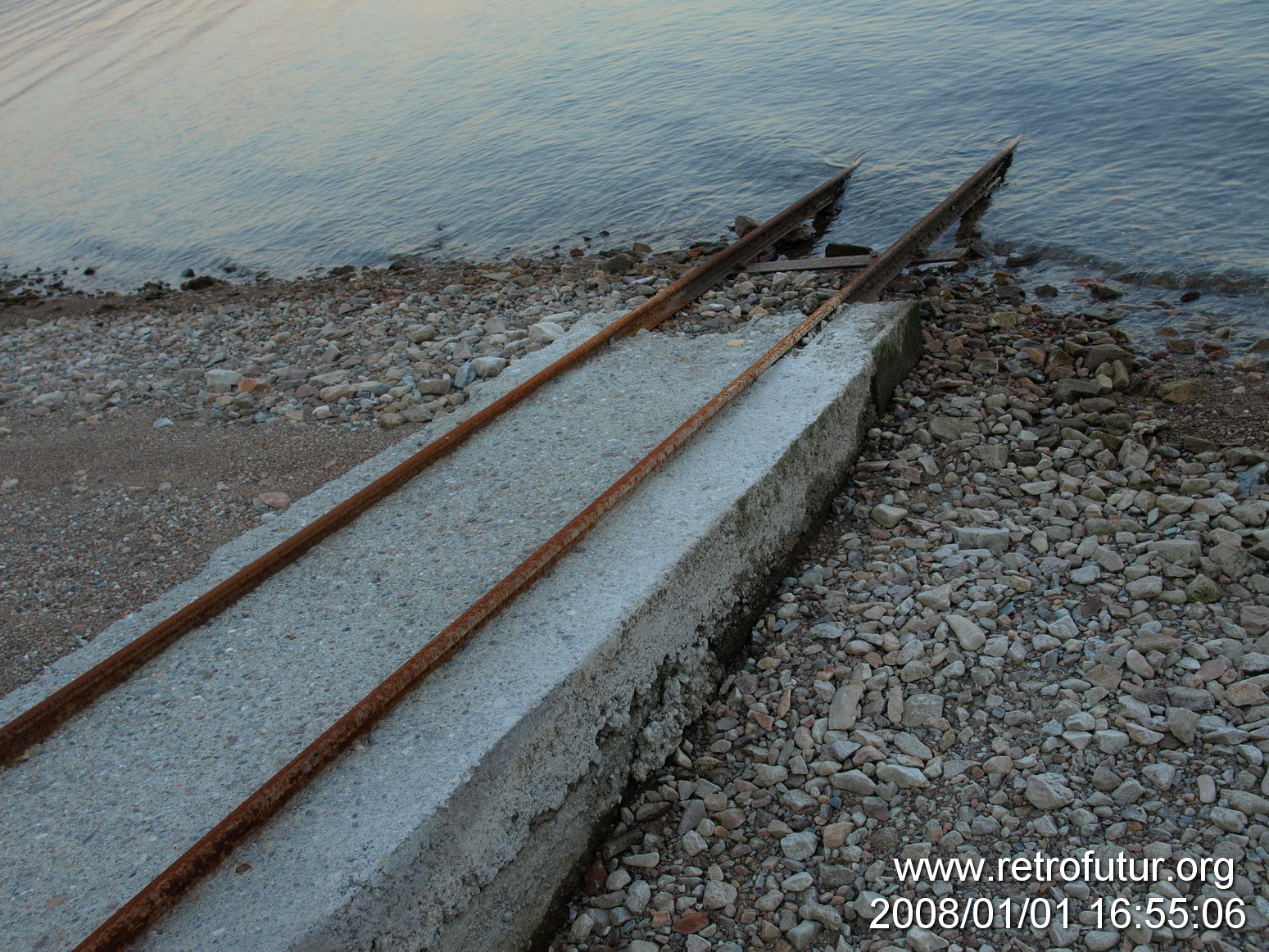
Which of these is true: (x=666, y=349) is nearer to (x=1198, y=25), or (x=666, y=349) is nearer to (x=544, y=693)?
(x=544, y=693)

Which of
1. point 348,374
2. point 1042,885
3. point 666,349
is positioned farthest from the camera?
point 348,374

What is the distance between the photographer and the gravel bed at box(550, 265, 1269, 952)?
263 cm

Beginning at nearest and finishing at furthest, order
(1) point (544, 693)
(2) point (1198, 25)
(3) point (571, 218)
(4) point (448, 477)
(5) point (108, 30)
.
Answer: (1) point (544, 693) → (4) point (448, 477) → (3) point (571, 218) → (2) point (1198, 25) → (5) point (108, 30)

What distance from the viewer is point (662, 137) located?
38.1 ft

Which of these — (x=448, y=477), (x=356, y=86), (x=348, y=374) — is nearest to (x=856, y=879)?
(x=448, y=477)

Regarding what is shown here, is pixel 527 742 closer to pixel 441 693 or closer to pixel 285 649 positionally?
pixel 441 693

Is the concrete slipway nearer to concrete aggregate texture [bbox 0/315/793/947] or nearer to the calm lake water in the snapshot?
concrete aggregate texture [bbox 0/315/793/947]

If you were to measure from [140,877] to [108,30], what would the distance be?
30.4 m

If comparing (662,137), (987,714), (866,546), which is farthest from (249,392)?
(662,137)

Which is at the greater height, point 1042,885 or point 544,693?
point 544,693

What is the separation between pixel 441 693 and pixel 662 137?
401 inches

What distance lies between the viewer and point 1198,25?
11.0 metres
